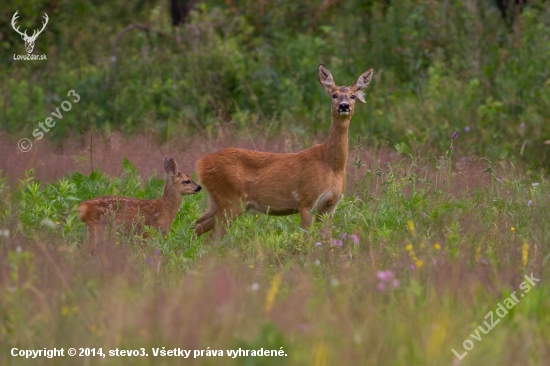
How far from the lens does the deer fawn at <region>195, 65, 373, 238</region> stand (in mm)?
7844

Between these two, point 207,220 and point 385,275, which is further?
point 207,220

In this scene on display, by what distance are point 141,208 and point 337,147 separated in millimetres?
1740

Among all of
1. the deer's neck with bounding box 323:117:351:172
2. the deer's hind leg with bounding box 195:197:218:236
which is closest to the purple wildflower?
the deer's neck with bounding box 323:117:351:172

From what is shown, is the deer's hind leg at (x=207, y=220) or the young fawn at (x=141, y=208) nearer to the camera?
the young fawn at (x=141, y=208)

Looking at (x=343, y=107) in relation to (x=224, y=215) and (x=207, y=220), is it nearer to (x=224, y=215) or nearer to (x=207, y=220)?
(x=224, y=215)

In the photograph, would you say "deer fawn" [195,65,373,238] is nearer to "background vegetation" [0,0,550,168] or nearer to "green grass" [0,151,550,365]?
"green grass" [0,151,550,365]

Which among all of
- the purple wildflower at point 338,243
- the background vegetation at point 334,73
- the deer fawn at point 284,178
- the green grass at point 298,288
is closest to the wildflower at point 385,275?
the green grass at point 298,288

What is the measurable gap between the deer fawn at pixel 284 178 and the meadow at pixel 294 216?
0.74 feet

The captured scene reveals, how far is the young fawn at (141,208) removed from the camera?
7.57 meters

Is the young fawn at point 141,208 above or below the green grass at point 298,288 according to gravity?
below

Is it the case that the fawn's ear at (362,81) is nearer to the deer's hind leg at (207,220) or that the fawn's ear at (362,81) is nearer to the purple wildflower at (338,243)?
the deer's hind leg at (207,220)

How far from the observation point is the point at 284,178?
8.04 metres

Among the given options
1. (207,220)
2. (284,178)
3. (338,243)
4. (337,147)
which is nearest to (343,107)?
(337,147)

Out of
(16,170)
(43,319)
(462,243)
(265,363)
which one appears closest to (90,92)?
(16,170)
